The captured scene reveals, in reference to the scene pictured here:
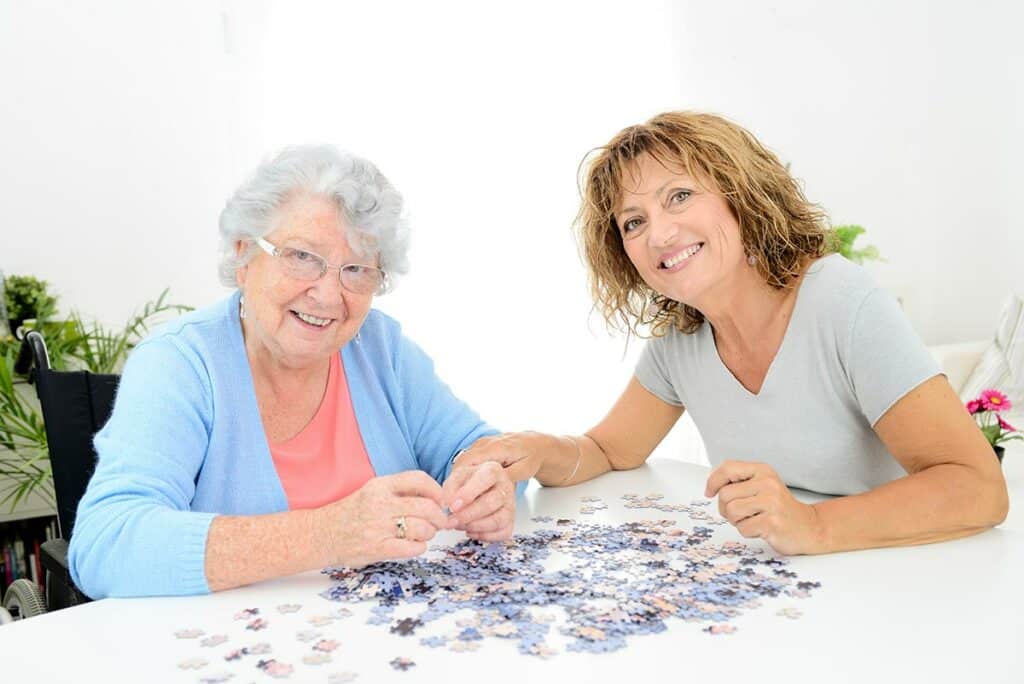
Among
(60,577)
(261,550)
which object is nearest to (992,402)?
(261,550)

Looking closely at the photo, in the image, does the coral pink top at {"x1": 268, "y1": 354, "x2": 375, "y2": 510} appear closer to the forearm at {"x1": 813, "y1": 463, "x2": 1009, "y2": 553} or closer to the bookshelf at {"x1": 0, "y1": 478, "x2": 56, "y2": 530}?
the forearm at {"x1": 813, "y1": 463, "x2": 1009, "y2": 553}

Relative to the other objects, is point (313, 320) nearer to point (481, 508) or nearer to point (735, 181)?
point (481, 508)

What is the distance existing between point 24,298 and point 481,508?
328 centimetres

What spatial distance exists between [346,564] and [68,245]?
137 inches

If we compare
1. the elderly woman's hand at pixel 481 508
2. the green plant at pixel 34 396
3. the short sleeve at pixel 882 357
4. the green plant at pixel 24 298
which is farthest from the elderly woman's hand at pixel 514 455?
the green plant at pixel 24 298

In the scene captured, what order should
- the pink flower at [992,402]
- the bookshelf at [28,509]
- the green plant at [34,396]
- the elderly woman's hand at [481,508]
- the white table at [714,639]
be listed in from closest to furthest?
1. the white table at [714,639]
2. the elderly woman's hand at [481,508]
3. the pink flower at [992,402]
4. the green plant at [34,396]
5. the bookshelf at [28,509]

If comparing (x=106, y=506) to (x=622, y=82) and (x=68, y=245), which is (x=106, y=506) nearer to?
(x=68, y=245)

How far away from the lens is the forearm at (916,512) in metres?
1.69

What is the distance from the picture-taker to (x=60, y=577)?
2.02 meters

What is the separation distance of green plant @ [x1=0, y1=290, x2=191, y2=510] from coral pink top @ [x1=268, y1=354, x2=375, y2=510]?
1704 millimetres

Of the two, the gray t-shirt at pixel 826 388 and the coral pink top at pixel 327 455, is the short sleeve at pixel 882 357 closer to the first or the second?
the gray t-shirt at pixel 826 388

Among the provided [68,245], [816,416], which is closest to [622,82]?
[68,245]

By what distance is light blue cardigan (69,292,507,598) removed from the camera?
5.23 feet

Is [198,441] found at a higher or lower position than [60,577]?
higher
